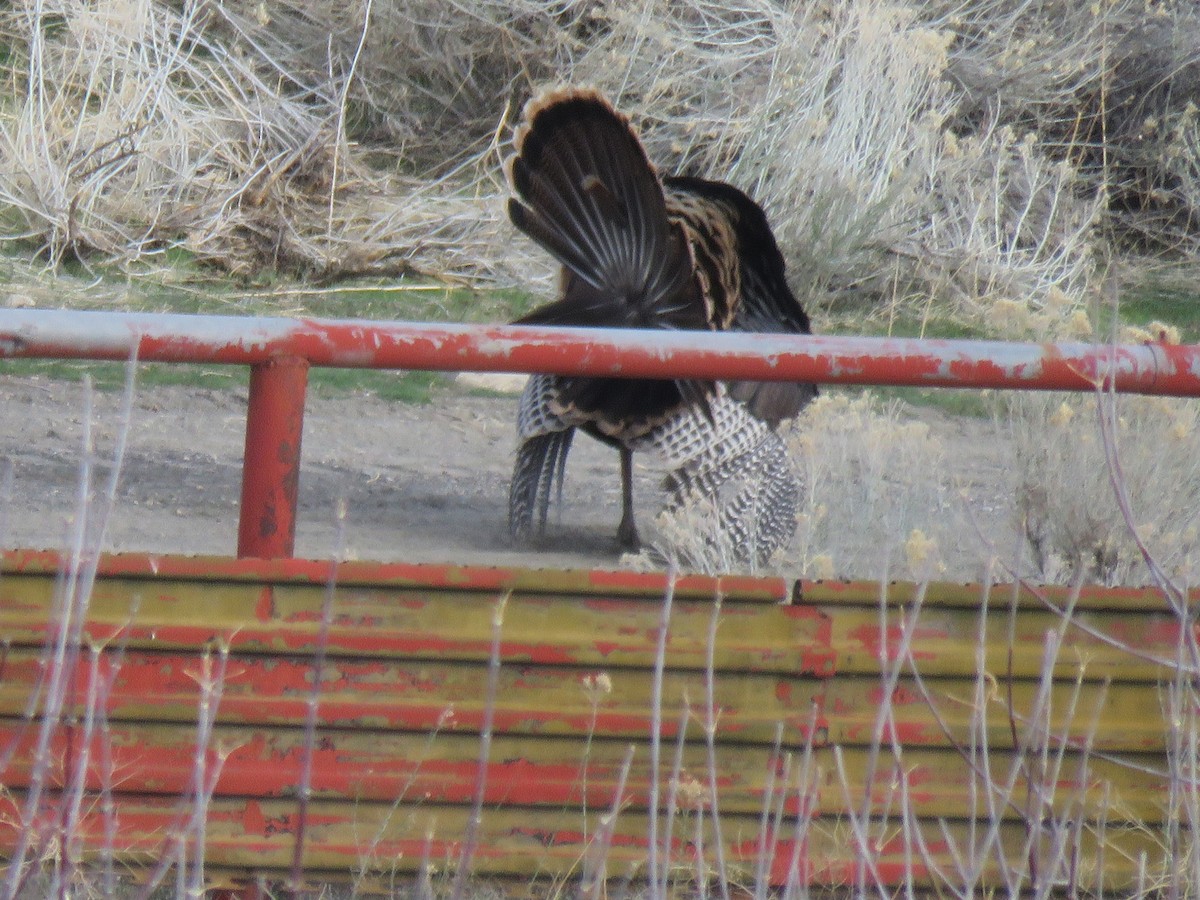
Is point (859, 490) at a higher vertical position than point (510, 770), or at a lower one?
higher

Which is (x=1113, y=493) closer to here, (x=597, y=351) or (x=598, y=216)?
(x=598, y=216)

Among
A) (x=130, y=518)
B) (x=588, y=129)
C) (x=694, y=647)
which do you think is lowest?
(x=130, y=518)

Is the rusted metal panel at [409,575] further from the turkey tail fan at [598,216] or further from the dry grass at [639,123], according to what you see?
the dry grass at [639,123]

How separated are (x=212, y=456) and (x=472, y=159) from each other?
13.6ft

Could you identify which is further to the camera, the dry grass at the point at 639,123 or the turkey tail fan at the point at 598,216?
the dry grass at the point at 639,123

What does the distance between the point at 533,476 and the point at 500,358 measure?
2780mm

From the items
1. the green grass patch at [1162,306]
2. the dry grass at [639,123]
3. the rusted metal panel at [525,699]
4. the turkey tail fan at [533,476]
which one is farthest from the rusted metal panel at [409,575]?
the green grass patch at [1162,306]

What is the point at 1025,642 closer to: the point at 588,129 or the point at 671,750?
the point at 671,750

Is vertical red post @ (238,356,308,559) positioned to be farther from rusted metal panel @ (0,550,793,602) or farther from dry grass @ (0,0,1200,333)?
dry grass @ (0,0,1200,333)

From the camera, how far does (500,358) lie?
248cm

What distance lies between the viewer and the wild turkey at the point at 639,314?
15.6 feet

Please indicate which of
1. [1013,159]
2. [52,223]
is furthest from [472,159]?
[1013,159]

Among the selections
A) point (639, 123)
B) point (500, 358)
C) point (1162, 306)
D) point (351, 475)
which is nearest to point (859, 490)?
point (351, 475)

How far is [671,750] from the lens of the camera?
2.59 metres
